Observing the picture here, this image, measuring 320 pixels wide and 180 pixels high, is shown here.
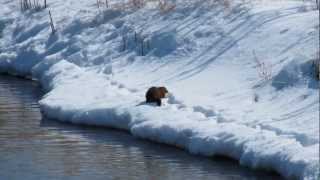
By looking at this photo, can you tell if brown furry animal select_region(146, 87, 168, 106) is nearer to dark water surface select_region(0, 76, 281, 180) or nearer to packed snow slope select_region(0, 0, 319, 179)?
packed snow slope select_region(0, 0, 319, 179)

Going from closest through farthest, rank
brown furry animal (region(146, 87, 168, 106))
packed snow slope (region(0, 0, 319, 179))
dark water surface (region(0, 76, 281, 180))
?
dark water surface (region(0, 76, 281, 180)) < packed snow slope (region(0, 0, 319, 179)) < brown furry animal (region(146, 87, 168, 106))

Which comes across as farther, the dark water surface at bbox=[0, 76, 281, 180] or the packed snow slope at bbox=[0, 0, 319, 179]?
the packed snow slope at bbox=[0, 0, 319, 179]

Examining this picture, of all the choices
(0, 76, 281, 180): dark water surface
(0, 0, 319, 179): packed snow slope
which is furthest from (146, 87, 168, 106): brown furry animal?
(0, 76, 281, 180): dark water surface

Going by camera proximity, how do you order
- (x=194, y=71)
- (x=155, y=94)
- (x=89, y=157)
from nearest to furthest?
Result: (x=89, y=157) → (x=155, y=94) → (x=194, y=71)

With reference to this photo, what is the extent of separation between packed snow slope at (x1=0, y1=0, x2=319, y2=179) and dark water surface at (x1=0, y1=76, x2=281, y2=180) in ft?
0.95

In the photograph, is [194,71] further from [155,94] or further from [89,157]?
[89,157]

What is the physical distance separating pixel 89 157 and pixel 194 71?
490 centimetres

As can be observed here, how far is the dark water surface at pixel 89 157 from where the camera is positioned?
12.8m

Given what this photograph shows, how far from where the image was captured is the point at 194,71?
18.4m

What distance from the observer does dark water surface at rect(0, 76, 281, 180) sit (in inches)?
503

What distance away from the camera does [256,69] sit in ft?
56.4

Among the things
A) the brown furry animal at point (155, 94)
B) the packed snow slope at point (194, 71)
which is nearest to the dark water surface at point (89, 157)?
the packed snow slope at point (194, 71)

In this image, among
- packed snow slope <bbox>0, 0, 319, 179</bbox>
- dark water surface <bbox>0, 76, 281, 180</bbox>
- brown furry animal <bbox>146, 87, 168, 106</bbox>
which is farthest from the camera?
brown furry animal <bbox>146, 87, 168, 106</bbox>

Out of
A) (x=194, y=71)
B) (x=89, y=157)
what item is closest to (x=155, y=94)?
(x=194, y=71)
